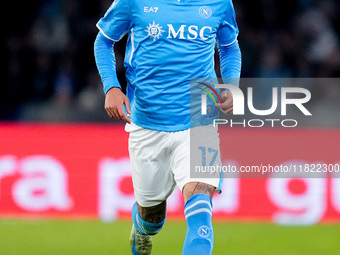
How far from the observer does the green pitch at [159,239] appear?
6.55 m

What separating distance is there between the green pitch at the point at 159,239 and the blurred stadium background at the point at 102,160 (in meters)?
0.01

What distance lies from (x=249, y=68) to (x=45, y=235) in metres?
4.18

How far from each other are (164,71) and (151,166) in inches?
24.1

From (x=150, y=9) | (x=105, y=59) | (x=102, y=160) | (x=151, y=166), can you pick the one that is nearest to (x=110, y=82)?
(x=105, y=59)

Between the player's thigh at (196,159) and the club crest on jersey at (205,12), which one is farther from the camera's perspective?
the club crest on jersey at (205,12)

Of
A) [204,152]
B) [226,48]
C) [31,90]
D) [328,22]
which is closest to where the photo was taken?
[204,152]

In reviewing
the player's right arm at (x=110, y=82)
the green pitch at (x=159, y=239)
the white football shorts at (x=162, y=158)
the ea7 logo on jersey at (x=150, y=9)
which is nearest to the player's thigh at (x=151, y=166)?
the white football shorts at (x=162, y=158)

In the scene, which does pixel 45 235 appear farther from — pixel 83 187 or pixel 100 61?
pixel 100 61

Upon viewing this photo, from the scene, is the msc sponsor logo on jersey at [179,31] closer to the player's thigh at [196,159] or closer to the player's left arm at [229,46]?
the player's left arm at [229,46]

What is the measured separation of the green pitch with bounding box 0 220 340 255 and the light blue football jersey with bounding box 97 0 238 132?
2.21 meters

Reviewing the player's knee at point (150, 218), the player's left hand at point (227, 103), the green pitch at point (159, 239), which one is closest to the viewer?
the player's left hand at point (227, 103)

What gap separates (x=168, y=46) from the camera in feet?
14.7

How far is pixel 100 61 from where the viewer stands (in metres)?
4.66

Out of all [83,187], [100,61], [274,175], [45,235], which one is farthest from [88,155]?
[100,61]
